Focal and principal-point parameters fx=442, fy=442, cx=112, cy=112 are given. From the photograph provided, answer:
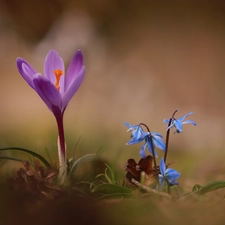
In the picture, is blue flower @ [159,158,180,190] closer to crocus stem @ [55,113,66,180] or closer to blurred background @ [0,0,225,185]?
crocus stem @ [55,113,66,180]

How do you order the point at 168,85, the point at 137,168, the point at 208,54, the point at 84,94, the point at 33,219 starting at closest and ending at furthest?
the point at 33,219 < the point at 137,168 < the point at 84,94 < the point at 168,85 < the point at 208,54

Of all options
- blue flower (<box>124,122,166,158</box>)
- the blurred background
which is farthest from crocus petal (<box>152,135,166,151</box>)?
the blurred background

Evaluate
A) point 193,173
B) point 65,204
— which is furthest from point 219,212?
point 193,173

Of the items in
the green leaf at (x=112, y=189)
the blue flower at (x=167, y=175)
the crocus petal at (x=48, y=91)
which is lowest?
the green leaf at (x=112, y=189)

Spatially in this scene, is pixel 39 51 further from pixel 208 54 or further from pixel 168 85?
pixel 208 54

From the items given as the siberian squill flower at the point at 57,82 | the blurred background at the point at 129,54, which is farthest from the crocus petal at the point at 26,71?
the blurred background at the point at 129,54

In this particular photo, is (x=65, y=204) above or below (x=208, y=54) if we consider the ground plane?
below

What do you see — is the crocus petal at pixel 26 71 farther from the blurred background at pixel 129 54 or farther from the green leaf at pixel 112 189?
the blurred background at pixel 129 54

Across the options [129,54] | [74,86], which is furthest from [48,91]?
[129,54]
